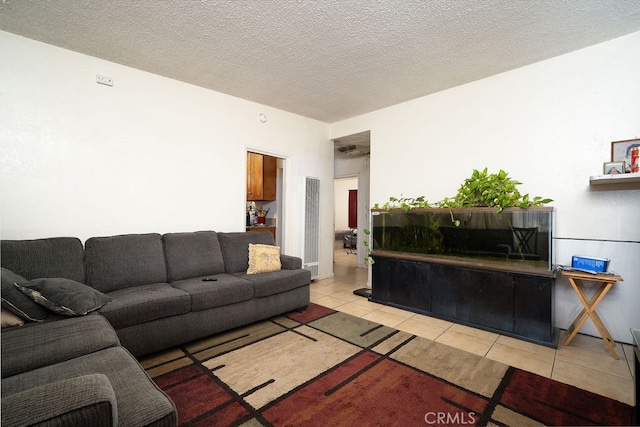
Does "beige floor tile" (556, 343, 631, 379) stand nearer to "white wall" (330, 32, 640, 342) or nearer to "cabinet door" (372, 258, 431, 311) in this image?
"white wall" (330, 32, 640, 342)

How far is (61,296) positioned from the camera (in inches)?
73.2

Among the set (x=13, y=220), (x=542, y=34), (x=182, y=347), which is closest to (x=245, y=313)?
(x=182, y=347)

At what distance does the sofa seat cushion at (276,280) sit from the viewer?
2850 millimetres

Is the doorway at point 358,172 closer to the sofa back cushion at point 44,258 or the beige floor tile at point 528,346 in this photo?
the beige floor tile at point 528,346

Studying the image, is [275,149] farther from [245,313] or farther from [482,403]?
[482,403]

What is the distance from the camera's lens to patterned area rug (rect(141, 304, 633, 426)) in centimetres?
160

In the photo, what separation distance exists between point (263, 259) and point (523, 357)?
8.35 ft

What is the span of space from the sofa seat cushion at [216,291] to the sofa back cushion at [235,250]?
0.38m

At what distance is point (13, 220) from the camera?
2.48m

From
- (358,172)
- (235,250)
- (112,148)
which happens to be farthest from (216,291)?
(358,172)

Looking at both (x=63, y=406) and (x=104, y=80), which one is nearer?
(x=63, y=406)

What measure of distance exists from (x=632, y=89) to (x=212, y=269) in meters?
4.32

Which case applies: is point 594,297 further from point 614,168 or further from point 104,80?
point 104,80

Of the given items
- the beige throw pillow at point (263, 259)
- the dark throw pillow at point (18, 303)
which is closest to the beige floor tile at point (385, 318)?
the beige throw pillow at point (263, 259)
